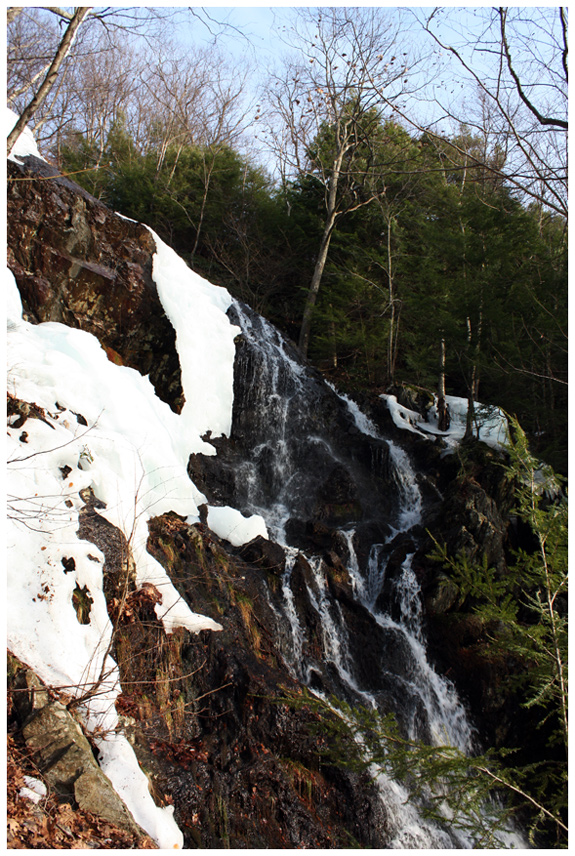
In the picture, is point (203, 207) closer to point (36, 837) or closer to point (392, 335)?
point (392, 335)

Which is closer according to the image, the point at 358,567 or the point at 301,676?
the point at 301,676

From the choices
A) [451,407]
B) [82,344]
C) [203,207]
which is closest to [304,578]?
[82,344]

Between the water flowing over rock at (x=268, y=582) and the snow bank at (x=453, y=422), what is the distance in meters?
0.52

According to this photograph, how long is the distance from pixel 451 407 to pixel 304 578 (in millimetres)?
7147

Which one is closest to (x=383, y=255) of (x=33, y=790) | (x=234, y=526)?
(x=234, y=526)

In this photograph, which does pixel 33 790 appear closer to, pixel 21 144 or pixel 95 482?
pixel 95 482

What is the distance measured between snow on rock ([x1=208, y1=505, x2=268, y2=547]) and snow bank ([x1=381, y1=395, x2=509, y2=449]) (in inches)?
201

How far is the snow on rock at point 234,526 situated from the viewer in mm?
6688

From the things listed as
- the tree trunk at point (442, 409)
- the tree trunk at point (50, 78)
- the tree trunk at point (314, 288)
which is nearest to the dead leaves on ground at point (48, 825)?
the tree trunk at point (50, 78)

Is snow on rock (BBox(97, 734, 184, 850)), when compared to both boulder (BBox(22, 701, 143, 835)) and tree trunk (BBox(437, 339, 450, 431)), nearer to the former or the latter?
boulder (BBox(22, 701, 143, 835))

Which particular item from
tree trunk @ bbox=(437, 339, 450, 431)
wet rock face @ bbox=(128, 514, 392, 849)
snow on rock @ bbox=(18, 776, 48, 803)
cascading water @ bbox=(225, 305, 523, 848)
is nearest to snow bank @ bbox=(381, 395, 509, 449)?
tree trunk @ bbox=(437, 339, 450, 431)

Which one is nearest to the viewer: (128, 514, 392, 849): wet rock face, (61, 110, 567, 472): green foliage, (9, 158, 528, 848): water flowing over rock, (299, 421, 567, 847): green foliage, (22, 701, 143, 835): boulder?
(299, 421, 567, 847): green foliage

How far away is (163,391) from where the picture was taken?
870 cm

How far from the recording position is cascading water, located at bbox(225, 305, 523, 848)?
588 cm
